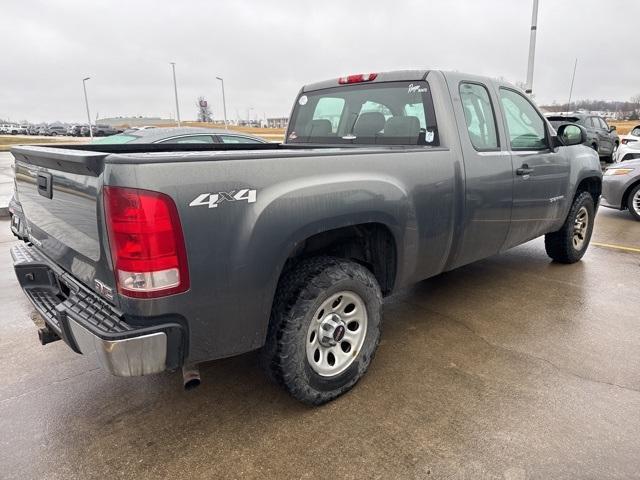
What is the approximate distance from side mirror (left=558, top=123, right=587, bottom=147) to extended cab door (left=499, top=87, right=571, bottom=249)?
106 millimetres

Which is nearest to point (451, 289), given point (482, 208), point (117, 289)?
point (482, 208)

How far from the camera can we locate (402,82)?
3.47 metres

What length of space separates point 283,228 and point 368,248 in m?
0.90

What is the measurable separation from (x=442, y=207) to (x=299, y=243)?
46.8 inches

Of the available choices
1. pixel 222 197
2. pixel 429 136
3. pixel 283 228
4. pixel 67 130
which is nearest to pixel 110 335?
pixel 222 197

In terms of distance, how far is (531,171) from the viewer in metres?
3.87

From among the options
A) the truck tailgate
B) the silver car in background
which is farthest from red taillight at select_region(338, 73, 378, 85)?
the silver car in background

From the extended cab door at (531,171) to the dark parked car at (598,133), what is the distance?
11.6m

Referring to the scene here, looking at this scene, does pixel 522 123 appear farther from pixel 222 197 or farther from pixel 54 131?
pixel 54 131

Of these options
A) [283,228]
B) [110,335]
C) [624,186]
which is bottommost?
[624,186]

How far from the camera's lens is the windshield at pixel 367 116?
3320 millimetres

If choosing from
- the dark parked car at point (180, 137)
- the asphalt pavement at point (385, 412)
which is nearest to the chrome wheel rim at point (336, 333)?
the asphalt pavement at point (385, 412)

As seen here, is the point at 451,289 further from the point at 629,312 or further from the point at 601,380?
the point at 601,380

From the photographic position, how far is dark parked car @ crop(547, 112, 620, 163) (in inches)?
590
